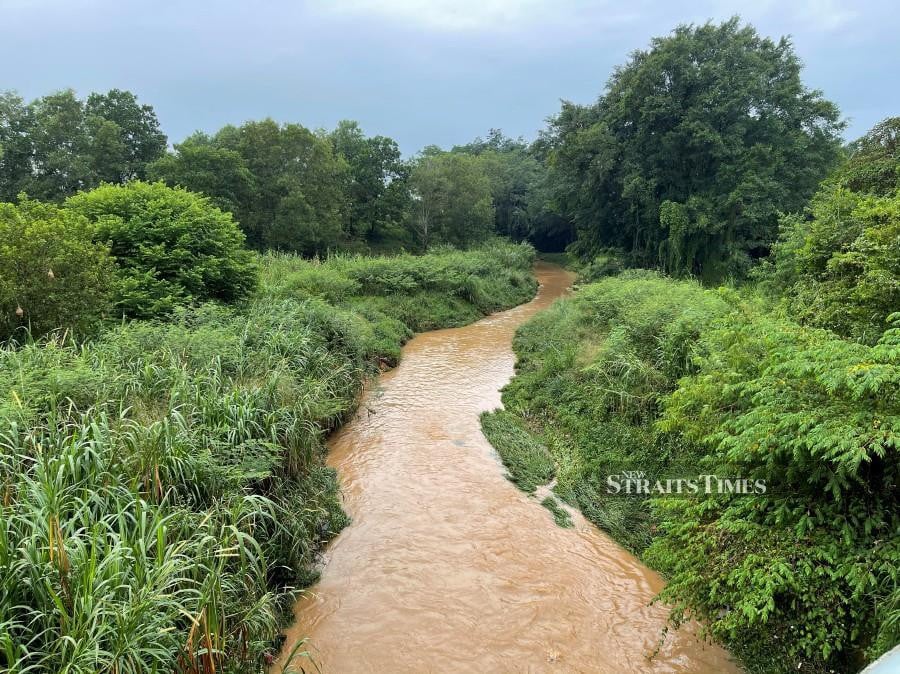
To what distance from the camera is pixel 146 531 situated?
149 inches

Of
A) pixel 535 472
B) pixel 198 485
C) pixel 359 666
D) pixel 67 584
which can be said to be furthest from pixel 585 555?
pixel 67 584

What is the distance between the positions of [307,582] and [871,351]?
5.62 metres

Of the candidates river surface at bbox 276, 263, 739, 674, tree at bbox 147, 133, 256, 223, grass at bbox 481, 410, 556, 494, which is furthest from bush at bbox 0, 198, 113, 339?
tree at bbox 147, 133, 256, 223

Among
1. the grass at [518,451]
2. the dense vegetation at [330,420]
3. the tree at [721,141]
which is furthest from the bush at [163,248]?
the tree at [721,141]

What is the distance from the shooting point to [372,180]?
3519 cm

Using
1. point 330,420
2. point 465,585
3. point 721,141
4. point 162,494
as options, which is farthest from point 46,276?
point 721,141

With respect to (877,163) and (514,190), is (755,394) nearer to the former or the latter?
(877,163)

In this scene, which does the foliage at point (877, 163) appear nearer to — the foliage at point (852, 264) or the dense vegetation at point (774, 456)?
the foliage at point (852, 264)

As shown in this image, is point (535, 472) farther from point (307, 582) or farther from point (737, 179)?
point (737, 179)

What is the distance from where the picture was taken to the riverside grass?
301 cm

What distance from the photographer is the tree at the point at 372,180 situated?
115ft

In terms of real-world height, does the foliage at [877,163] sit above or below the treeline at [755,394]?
above

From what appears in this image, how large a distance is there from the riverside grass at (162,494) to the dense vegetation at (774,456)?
3491 millimetres

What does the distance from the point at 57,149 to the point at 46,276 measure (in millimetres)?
26009
